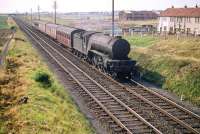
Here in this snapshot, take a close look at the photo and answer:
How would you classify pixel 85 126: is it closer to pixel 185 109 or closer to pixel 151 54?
pixel 185 109

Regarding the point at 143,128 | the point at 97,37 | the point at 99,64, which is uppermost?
the point at 97,37

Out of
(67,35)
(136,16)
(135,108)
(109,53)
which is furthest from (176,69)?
(136,16)

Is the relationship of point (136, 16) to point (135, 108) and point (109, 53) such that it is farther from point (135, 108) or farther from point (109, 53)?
point (135, 108)

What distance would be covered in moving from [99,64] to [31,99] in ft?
36.2

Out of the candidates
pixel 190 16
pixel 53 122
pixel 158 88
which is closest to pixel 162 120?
pixel 53 122

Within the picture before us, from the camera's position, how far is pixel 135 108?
19859 mm

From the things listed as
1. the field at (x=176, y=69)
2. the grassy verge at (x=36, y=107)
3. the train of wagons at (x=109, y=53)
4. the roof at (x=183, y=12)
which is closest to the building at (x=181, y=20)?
the roof at (x=183, y=12)

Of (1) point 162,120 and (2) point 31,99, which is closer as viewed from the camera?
(1) point 162,120

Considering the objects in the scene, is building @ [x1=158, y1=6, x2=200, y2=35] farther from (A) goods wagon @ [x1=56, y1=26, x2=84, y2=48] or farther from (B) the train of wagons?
(B) the train of wagons

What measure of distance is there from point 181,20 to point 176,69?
3974 cm

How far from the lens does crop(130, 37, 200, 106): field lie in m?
23.2

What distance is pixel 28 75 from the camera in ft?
90.9

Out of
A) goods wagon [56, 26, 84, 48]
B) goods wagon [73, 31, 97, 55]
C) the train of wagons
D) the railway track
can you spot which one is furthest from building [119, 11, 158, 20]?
the railway track

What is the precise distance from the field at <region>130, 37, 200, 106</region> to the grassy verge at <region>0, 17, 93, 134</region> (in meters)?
8.11
